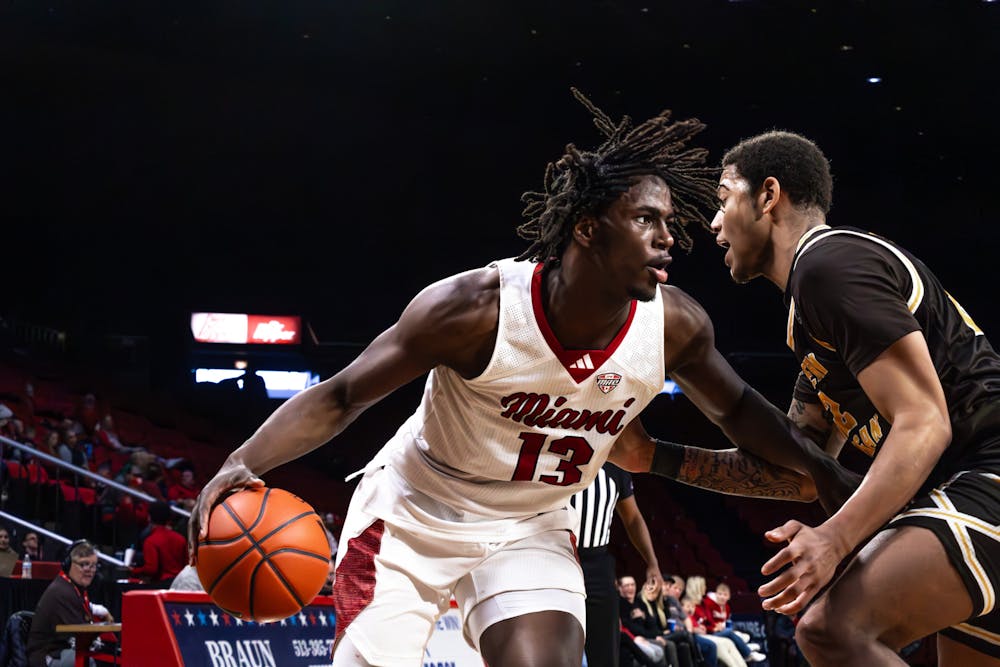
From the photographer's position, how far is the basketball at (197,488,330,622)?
3115mm

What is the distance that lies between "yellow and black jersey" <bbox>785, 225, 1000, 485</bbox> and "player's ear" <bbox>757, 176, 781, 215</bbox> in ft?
1.03

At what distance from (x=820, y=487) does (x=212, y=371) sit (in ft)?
59.7

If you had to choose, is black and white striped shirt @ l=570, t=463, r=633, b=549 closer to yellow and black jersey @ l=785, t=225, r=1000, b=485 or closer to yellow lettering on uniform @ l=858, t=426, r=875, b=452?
yellow lettering on uniform @ l=858, t=426, r=875, b=452

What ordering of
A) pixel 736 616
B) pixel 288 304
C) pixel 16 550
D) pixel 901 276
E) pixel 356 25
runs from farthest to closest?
pixel 288 304 < pixel 736 616 < pixel 356 25 < pixel 16 550 < pixel 901 276

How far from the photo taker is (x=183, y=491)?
11.8 meters

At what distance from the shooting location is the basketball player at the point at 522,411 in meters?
3.24

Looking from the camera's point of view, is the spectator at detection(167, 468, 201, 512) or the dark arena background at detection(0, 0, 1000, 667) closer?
the spectator at detection(167, 468, 201, 512)

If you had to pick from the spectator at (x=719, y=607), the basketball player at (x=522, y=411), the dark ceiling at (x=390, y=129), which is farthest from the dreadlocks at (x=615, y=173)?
the dark ceiling at (x=390, y=129)

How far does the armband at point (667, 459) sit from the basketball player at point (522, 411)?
1.28 feet

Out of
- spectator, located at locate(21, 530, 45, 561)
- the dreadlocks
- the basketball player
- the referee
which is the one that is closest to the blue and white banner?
the referee

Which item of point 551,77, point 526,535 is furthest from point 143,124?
point 526,535

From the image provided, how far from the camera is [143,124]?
15500 mm

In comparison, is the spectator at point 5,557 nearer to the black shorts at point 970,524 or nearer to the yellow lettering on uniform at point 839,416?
the yellow lettering on uniform at point 839,416

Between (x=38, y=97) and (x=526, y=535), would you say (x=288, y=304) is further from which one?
(x=526, y=535)
